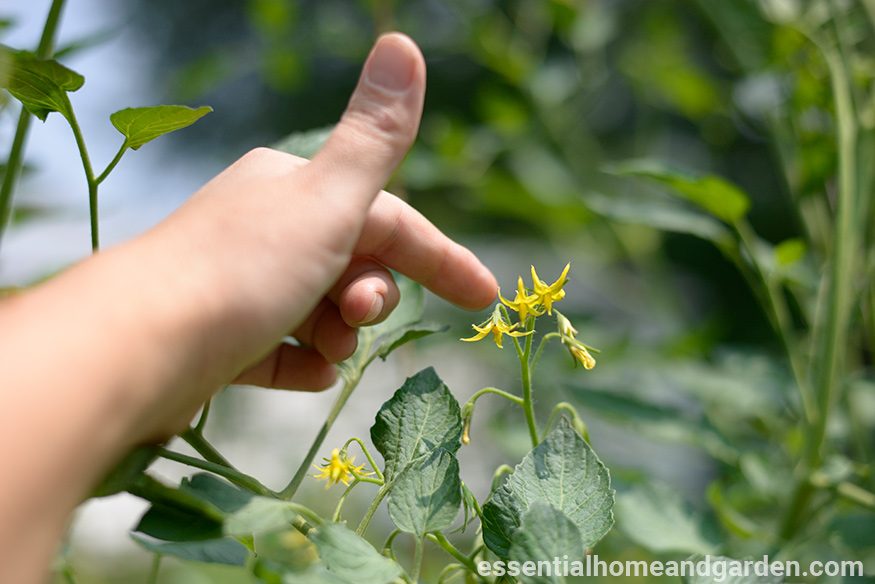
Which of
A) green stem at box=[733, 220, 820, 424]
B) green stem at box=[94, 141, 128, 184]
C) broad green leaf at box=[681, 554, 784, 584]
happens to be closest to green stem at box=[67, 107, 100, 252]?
green stem at box=[94, 141, 128, 184]

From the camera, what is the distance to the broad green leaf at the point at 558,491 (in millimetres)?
218

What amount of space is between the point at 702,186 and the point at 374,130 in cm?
26

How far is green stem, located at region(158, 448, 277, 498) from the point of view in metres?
0.20

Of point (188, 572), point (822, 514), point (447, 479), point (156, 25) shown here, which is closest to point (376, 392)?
point (188, 572)

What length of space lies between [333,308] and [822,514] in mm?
427

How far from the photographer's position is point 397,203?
0.31 m

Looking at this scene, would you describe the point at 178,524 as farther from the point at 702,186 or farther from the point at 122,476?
the point at 702,186

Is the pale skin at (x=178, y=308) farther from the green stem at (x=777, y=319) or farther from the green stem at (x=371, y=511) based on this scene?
the green stem at (x=777, y=319)

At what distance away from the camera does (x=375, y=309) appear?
287 mm

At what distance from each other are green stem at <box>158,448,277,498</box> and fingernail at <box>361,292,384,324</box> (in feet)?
0.30

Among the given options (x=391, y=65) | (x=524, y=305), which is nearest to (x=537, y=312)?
(x=524, y=305)

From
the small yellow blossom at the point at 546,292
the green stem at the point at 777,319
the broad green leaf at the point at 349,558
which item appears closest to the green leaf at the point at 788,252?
the green stem at the point at 777,319

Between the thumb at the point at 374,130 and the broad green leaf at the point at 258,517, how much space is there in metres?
0.11

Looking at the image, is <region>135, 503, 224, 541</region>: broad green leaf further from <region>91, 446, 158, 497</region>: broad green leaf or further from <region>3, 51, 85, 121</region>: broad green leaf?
<region>3, 51, 85, 121</region>: broad green leaf
